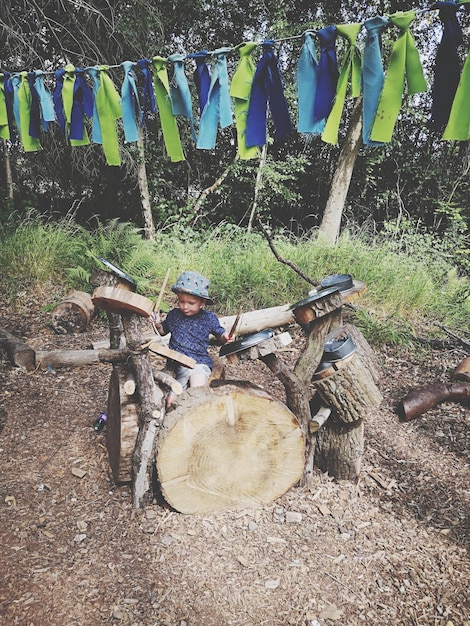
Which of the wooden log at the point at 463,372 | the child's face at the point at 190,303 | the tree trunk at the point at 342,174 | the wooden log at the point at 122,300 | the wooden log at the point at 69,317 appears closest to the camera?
the wooden log at the point at 122,300

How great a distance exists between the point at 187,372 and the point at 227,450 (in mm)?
579

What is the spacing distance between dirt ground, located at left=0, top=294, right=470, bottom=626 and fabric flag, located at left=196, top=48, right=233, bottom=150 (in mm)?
2134

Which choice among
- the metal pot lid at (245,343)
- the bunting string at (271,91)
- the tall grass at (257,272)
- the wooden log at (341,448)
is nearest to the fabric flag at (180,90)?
the bunting string at (271,91)

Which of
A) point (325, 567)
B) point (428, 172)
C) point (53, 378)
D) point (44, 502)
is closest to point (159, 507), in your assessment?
point (44, 502)

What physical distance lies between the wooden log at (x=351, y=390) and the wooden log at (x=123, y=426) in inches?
38.4

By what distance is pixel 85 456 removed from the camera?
2676 millimetres

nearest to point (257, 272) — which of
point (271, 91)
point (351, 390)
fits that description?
point (271, 91)

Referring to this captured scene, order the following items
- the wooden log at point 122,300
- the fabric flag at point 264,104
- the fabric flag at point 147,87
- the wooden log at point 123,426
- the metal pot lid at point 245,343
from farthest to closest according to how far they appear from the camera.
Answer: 1. the fabric flag at point 147,87
2. the fabric flag at point 264,104
3. the wooden log at point 123,426
4. the metal pot lid at point 245,343
5. the wooden log at point 122,300

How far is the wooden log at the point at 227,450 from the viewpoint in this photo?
209 cm

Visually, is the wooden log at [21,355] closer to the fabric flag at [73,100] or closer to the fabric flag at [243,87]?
the fabric flag at [73,100]

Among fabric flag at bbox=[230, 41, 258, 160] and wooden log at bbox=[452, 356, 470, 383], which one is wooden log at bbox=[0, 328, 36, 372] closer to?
fabric flag at bbox=[230, 41, 258, 160]

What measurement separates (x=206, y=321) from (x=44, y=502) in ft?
4.34

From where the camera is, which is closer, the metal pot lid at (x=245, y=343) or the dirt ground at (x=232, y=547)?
the dirt ground at (x=232, y=547)

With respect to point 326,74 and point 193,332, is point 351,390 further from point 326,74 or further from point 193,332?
point 326,74
